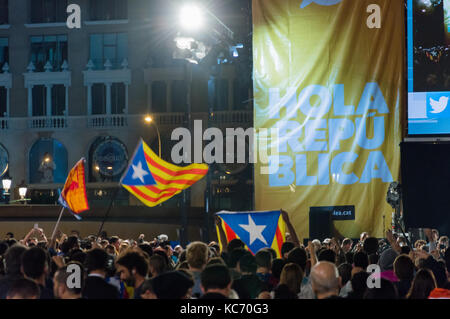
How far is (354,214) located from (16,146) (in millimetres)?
31254

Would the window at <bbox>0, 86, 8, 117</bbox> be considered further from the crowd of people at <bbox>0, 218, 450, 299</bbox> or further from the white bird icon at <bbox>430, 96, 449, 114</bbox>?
the crowd of people at <bbox>0, 218, 450, 299</bbox>

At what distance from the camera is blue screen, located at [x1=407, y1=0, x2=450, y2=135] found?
14461 mm

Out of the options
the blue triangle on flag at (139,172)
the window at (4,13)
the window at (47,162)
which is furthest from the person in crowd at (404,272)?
the window at (4,13)

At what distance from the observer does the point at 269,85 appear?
16453mm

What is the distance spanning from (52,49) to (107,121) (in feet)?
18.9

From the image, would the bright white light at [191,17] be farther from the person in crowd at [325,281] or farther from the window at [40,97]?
the window at [40,97]

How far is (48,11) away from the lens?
43.6 m

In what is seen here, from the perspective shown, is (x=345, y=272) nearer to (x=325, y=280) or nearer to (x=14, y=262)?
(x=325, y=280)

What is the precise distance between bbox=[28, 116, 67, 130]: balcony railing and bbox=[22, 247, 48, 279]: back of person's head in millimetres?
37514

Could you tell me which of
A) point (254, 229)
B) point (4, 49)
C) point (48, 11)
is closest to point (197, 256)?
point (254, 229)

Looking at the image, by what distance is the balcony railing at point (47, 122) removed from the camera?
43.0m

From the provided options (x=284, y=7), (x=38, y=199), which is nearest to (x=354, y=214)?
(x=284, y=7)
